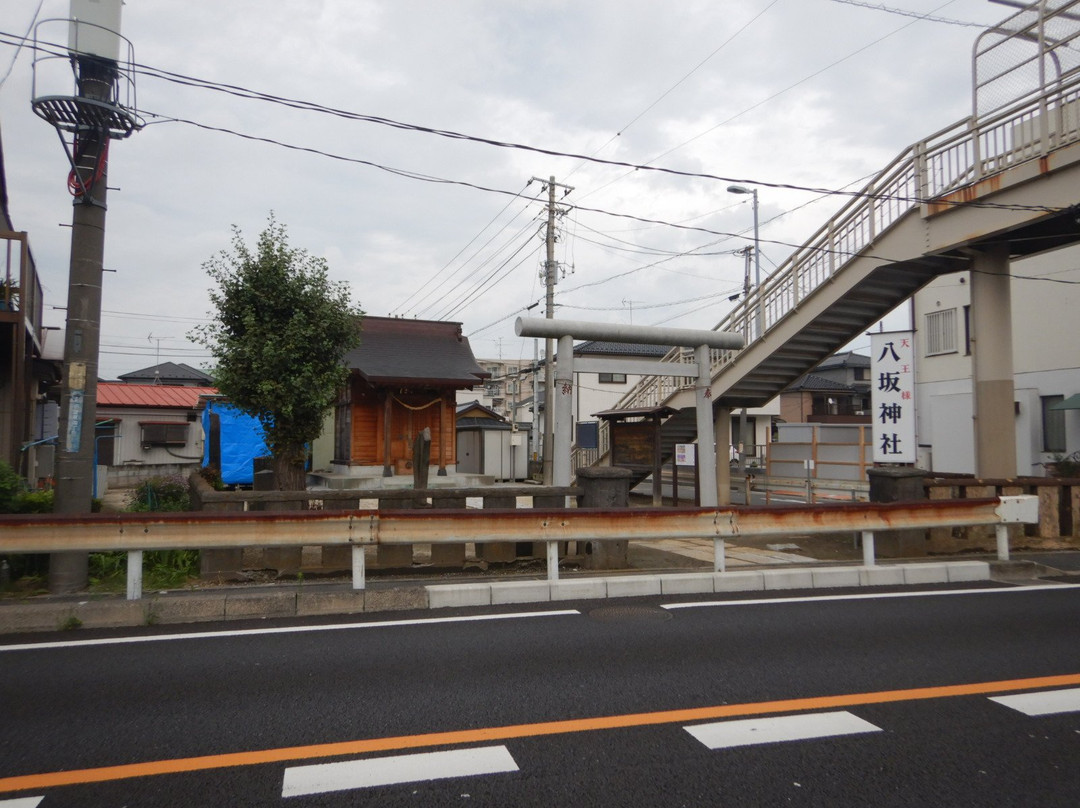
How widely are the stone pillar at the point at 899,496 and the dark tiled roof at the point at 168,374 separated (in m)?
41.0

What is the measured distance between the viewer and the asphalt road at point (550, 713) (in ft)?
10.7

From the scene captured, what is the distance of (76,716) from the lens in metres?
4.11

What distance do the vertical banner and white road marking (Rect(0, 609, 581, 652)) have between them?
25.4 ft

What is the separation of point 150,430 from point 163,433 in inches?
17.4

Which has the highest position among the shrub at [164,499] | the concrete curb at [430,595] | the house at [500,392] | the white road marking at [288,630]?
the house at [500,392]

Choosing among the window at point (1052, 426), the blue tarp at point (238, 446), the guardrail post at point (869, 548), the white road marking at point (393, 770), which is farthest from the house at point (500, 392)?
the white road marking at point (393, 770)

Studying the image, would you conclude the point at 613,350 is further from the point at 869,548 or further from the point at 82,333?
the point at 82,333

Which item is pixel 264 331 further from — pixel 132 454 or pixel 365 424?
pixel 132 454

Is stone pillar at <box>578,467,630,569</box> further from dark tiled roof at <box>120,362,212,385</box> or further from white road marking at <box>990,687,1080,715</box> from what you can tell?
dark tiled roof at <box>120,362,212,385</box>

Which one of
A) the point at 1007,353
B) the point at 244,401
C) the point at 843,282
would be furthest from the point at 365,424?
the point at 1007,353

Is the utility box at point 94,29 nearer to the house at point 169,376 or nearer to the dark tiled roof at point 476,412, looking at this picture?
the dark tiled roof at point 476,412

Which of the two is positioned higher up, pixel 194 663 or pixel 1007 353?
pixel 1007 353

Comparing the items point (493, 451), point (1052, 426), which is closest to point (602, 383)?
point (493, 451)

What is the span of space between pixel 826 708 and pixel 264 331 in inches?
380
